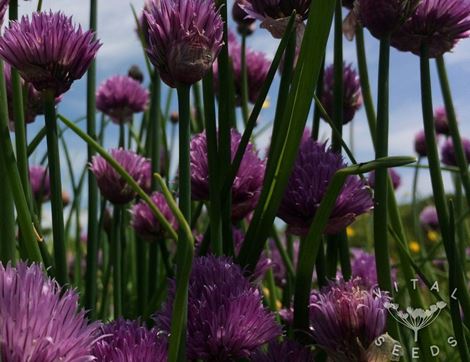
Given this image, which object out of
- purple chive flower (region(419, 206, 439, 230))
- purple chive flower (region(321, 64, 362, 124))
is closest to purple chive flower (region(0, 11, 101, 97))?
purple chive flower (region(321, 64, 362, 124))

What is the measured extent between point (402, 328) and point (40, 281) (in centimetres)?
51

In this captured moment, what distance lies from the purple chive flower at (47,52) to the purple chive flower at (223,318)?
22 cm

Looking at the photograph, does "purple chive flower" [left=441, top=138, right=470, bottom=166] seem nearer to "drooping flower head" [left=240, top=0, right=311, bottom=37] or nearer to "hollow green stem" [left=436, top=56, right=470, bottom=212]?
"hollow green stem" [left=436, top=56, right=470, bottom=212]

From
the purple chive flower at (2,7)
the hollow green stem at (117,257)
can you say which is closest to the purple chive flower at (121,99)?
the hollow green stem at (117,257)

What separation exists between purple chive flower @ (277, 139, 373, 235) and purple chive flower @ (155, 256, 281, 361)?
143 mm

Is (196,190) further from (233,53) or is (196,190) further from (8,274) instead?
(233,53)

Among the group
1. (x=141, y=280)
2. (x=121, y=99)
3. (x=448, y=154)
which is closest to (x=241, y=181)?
(x=141, y=280)

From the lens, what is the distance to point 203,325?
22.0 inches

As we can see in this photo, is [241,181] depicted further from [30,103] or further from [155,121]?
[155,121]

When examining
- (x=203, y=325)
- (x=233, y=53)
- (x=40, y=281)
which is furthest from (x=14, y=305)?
(x=233, y=53)

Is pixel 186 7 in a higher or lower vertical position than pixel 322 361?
higher

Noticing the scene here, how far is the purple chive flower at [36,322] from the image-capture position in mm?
385

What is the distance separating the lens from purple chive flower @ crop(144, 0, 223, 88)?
0.54 meters

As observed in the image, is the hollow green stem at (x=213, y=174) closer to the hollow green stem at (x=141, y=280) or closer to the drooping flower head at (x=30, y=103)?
the drooping flower head at (x=30, y=103)
